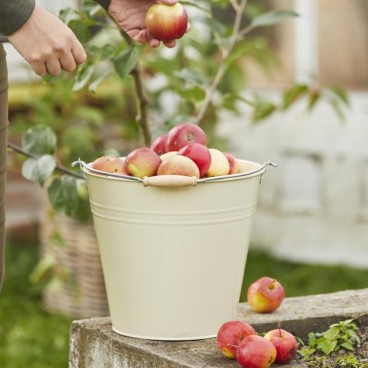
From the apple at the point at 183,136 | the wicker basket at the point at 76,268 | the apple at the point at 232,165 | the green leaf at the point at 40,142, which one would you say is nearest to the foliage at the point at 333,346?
the apple at the point at 232,165

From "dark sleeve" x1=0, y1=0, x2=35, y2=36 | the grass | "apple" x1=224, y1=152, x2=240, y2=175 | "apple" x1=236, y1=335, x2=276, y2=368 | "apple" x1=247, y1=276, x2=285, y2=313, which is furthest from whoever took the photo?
the grass

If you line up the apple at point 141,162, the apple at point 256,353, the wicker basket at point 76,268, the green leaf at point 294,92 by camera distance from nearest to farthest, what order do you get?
1. the apple at point 256,353
2. the apple at point 141,162
3. the green leaf at point 294,92
4. the wicker basket at point 76,268

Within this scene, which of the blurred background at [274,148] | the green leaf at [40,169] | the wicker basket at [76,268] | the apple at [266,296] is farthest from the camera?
the blurred background at [274,148]

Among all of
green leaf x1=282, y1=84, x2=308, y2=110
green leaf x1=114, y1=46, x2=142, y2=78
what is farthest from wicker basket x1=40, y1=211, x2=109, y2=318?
green leaf x1=114, y1=46, x2=142, y2=78

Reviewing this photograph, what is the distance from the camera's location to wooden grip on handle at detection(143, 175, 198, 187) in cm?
213

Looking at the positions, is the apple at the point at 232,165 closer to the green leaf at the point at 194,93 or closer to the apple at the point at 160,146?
the apple at the point at 160,146

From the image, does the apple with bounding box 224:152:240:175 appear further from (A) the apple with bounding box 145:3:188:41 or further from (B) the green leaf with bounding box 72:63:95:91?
(B) the green leaf with bounding box 72:63:95:91

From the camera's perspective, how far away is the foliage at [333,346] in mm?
2211

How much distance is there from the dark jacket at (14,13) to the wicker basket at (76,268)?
224 centimetres

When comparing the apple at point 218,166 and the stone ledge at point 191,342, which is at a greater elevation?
the apple at point 218,166

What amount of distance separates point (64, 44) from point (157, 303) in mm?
632

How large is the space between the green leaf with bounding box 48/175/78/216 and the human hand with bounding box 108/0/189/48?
51 cm

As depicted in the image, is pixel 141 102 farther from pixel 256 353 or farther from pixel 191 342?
pixel 256 353

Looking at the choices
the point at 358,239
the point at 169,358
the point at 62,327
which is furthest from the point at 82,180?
the point at 358,239
